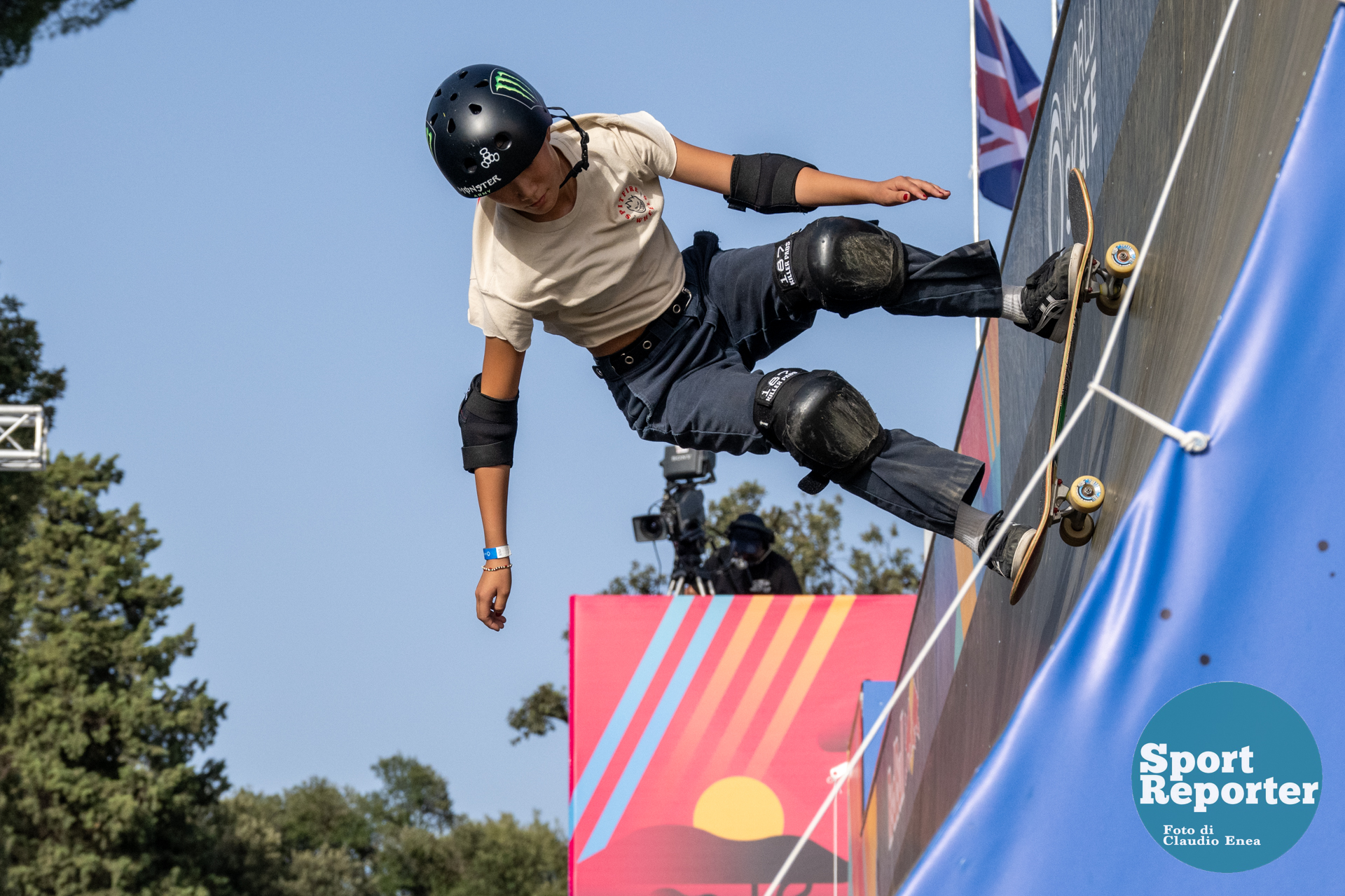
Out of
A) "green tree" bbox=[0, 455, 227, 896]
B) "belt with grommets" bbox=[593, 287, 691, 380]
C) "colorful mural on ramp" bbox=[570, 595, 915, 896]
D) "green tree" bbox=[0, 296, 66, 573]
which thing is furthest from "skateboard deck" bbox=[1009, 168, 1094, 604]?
"green tree" bbox=[0, 455, 227, 896]

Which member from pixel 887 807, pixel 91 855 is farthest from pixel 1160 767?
pixel 91 855

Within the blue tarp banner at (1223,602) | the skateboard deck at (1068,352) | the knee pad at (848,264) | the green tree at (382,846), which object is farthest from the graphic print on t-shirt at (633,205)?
the green tree at (382,846)

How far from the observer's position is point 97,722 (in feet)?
92.4

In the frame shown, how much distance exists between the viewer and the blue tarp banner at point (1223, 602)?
62.2 inches

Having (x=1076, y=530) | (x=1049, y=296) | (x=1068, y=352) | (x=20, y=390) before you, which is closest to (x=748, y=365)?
(x=1049, y=296)

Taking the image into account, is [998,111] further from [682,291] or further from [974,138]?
[682,291]

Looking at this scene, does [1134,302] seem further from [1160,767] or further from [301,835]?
[301,835]

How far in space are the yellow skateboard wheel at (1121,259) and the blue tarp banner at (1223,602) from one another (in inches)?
42.9

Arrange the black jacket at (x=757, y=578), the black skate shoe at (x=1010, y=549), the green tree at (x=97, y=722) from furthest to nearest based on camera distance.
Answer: the green tree at (x=97, y=722) → the black jacket at (x=757, y=578) → the black skate shoe at (x=1010, y=549)

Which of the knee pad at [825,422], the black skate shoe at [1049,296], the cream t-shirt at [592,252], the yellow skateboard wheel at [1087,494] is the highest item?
Answer: the cream t-shirt at [592,252]

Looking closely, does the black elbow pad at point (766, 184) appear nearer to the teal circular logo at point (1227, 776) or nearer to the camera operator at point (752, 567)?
the teal circular logo at point (1227, 776)

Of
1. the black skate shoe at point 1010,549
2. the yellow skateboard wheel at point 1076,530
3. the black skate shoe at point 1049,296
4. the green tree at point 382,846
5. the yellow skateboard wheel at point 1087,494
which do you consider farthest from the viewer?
the green tree at point 382,846

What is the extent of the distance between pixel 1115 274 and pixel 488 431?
1751 mm

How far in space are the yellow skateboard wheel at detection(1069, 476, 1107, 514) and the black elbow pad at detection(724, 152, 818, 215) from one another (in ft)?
4.43
